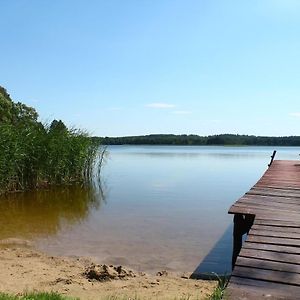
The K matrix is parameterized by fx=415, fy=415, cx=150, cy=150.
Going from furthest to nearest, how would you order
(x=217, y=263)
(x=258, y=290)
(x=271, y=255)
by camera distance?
(x=217, y=263), (x=271, y=255), (x=258, y=290)

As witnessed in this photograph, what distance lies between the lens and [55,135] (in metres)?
18.2

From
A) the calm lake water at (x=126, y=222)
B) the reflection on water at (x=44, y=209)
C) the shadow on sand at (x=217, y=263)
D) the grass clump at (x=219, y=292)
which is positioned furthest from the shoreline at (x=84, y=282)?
the reflection on water at (x=44, y=209)

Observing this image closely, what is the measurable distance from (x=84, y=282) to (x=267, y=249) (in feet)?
9.16

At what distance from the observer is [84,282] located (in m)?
6.14

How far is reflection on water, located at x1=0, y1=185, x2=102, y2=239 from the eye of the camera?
Result: 10750mm

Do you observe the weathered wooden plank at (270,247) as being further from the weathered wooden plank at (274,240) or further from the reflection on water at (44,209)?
the reflection on water at (44,209)

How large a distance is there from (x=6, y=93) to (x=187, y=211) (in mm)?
33053

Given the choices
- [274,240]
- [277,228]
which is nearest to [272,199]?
[277,228]

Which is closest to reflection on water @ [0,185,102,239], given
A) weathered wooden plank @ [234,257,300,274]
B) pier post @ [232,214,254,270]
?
pier post @ [232,214,254,270]

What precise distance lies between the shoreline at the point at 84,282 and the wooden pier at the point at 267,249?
1.05 m

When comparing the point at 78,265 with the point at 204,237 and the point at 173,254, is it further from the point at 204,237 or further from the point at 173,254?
the point at 204,237

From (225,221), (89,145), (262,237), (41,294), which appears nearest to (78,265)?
(41,294)

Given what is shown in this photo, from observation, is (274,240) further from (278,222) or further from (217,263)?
(217,263)

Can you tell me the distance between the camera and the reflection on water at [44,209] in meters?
10.8
